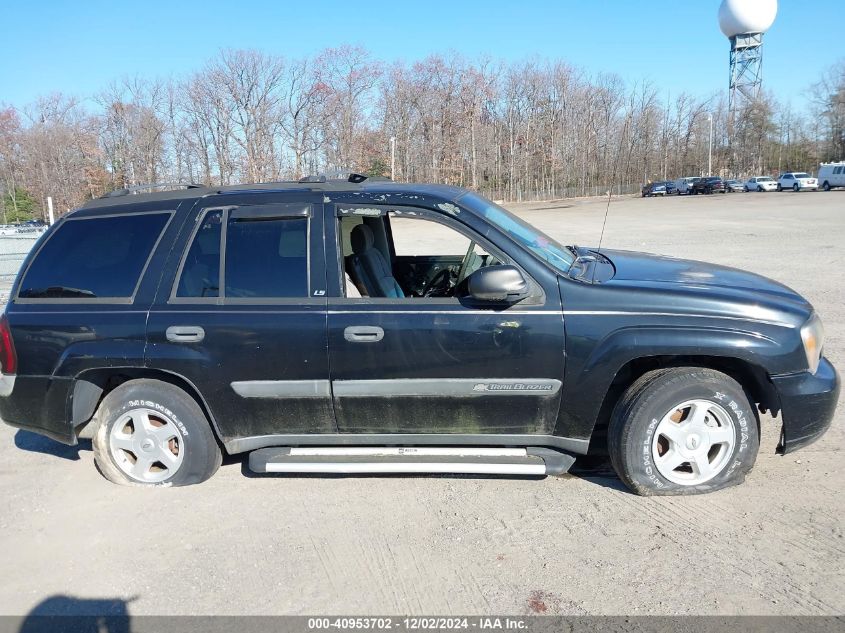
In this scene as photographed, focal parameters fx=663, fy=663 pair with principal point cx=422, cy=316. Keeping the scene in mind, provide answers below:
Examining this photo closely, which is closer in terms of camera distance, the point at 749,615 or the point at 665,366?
the point at 749,615

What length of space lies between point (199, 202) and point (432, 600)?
2.72 metres

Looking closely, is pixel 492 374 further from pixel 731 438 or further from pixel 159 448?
pixel 159 448

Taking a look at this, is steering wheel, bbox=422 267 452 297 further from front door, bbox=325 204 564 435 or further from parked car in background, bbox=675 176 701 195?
parked car in background, bbox=675 176 701 195

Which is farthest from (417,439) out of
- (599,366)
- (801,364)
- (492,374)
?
(801,364)

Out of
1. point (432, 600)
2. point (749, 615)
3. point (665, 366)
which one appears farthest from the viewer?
point (665, 366)

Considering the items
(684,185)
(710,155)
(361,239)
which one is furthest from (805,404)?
(710,155)

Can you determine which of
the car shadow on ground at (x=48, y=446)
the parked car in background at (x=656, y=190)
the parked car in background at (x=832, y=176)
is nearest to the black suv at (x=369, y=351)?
the car shadow on ground at (x=48, y=446)

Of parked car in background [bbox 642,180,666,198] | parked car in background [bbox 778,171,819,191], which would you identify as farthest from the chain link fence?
parked car in background [bbox 642,180,666,198]

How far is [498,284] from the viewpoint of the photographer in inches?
142

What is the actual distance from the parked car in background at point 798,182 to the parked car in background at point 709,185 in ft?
17.8

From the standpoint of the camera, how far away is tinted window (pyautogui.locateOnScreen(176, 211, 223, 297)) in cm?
402

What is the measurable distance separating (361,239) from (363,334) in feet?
3.23

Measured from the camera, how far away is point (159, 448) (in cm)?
418

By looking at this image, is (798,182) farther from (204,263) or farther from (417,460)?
(204,263)
